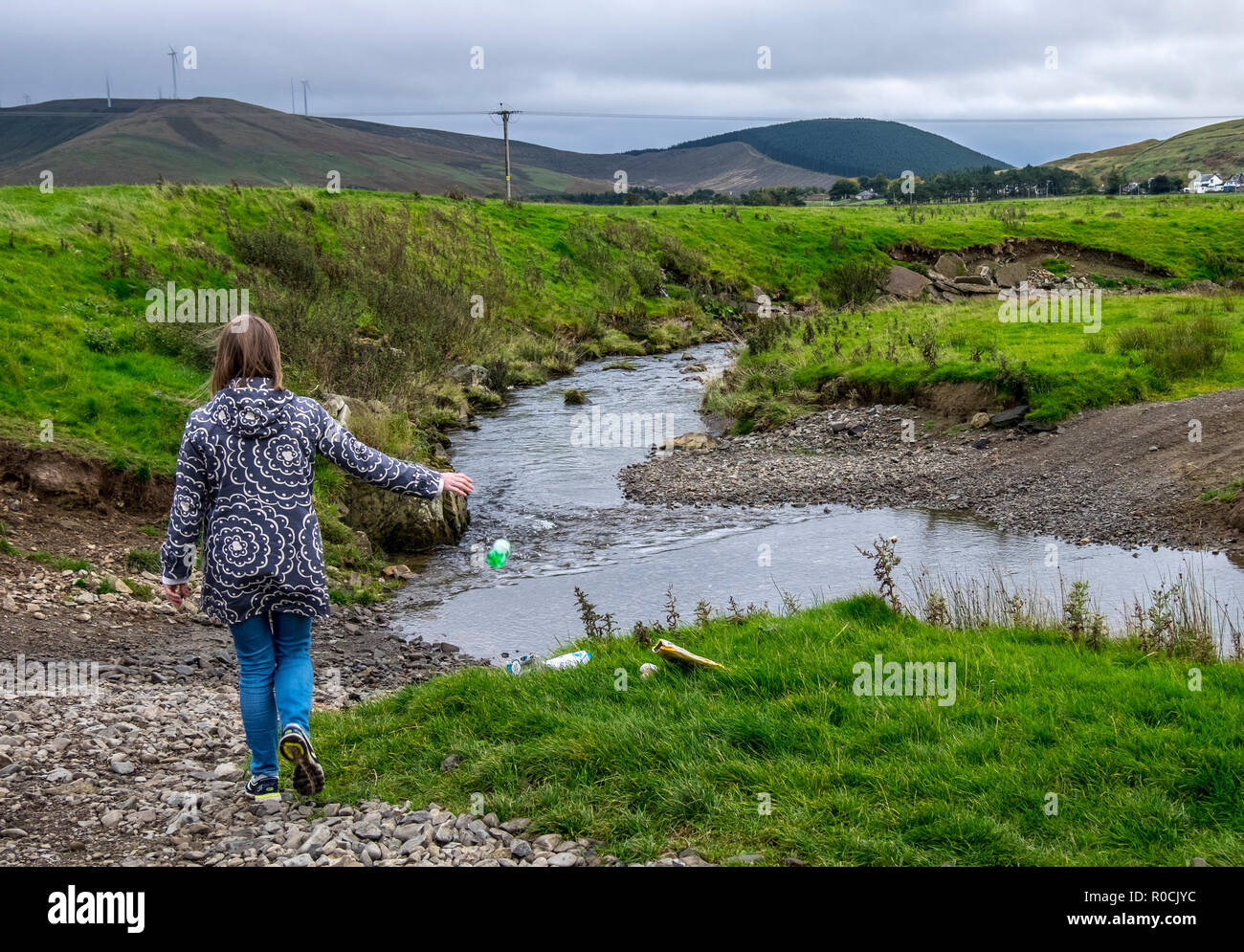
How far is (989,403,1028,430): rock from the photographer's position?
21.7 metres

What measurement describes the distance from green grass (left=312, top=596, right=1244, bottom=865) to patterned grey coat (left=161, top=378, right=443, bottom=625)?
137 centimetres

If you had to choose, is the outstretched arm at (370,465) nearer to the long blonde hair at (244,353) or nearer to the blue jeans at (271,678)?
the long blonde hair at (244,353)

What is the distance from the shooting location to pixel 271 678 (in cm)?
577

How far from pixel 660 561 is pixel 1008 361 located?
40.3 ft

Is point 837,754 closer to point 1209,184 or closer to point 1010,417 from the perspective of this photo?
point 1010,417

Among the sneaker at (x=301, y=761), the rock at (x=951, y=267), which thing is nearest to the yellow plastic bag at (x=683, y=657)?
the sneaker at (x=301, y=761)

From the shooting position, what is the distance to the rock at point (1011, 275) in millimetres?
51594

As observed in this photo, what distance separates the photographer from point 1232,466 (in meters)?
16.4

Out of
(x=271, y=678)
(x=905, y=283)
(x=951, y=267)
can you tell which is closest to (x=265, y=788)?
(x=271, y=678)

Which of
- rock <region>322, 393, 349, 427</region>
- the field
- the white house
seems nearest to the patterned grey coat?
the field

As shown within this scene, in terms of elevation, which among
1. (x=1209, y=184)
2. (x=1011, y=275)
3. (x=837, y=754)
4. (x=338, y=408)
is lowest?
(x=837, y=754)

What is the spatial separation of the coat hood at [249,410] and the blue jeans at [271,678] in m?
1.07

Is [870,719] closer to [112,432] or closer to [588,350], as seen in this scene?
[112,432]

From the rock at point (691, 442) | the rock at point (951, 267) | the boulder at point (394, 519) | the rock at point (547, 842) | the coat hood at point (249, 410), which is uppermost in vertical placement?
the rock at point (951, 267)
